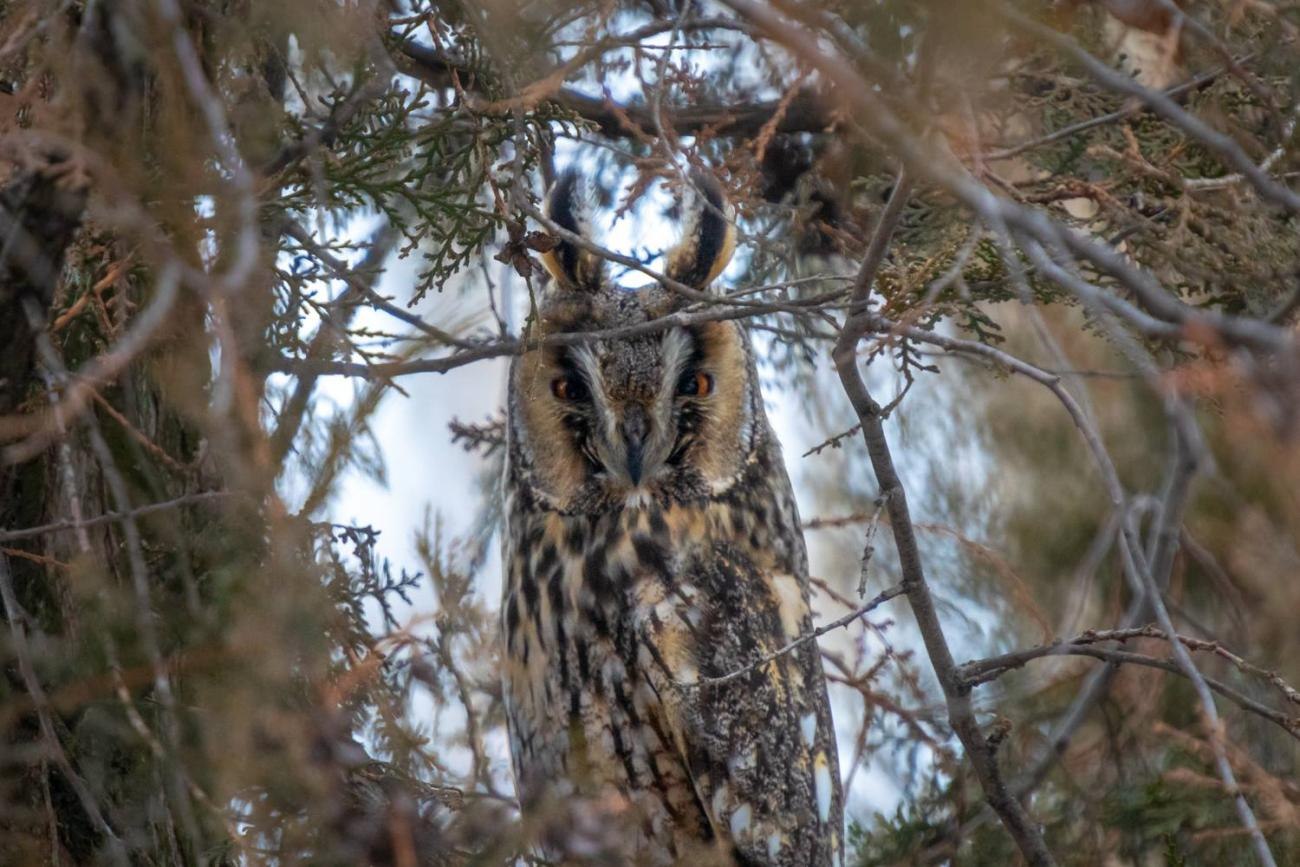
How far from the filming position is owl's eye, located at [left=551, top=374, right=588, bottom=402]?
2.97 m

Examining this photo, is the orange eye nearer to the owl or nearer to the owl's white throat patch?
the owl

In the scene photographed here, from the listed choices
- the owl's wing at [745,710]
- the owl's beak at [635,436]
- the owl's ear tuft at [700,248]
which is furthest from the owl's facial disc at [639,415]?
the owl's wing at [745,710]

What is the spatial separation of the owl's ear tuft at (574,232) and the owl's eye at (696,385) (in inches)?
12.3

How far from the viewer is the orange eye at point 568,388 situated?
2971 millimetres

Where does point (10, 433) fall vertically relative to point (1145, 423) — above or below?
below

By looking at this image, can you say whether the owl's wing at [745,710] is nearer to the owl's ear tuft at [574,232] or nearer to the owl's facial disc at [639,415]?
the owl's facial disc at [639,415]

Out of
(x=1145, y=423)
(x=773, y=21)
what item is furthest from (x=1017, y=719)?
(x=773, y=21)

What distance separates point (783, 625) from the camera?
3.06m

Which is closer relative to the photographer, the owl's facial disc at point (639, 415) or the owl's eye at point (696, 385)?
the owl's facial disc at point (639, 415)

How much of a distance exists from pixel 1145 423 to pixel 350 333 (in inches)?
128

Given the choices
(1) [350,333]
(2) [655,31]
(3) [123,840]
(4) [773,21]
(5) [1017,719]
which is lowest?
(3) [123,840]

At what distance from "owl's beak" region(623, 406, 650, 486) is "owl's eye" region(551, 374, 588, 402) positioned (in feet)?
0.48

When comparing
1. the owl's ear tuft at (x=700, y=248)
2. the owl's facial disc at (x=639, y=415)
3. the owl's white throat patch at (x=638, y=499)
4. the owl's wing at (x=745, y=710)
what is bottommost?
the owl's wing at (x=745, y=710)

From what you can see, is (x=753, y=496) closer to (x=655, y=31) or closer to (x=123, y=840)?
(x=655, y=31)
